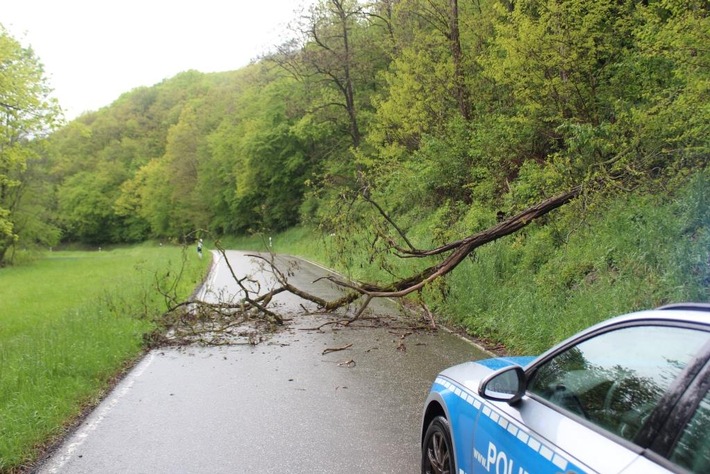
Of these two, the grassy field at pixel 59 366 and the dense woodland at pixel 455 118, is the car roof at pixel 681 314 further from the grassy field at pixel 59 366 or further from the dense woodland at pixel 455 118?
the dense woodland at pixel 455 118

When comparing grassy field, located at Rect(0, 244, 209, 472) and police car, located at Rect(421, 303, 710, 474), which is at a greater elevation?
police car, located at Rect(421, 303, 710, 474)

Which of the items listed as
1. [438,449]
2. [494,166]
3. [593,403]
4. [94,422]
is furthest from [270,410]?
[494,166]

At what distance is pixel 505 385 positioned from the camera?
2783 millimetres

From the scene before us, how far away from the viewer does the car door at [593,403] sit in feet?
6.34

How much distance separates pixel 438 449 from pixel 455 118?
15760mm

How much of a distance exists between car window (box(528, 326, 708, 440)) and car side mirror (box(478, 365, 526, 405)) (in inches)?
3.9

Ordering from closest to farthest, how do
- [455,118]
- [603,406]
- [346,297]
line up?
[603,406] → [346,297] → [455,118]

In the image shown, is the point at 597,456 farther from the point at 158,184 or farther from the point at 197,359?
the point at 158,184

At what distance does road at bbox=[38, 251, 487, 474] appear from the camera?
176 inches

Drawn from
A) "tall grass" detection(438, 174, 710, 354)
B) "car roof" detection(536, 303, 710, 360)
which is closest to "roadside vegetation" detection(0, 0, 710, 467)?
"tall grass" detection(438, 174, 710, 354)

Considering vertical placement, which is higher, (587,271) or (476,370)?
(476,370)

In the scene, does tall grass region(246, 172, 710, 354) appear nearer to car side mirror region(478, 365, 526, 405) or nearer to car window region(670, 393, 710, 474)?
car side mirror region(478, 365, 526, 405)

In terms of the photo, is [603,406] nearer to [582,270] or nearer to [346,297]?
[582,270]

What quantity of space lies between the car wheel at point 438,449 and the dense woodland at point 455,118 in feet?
15.3
